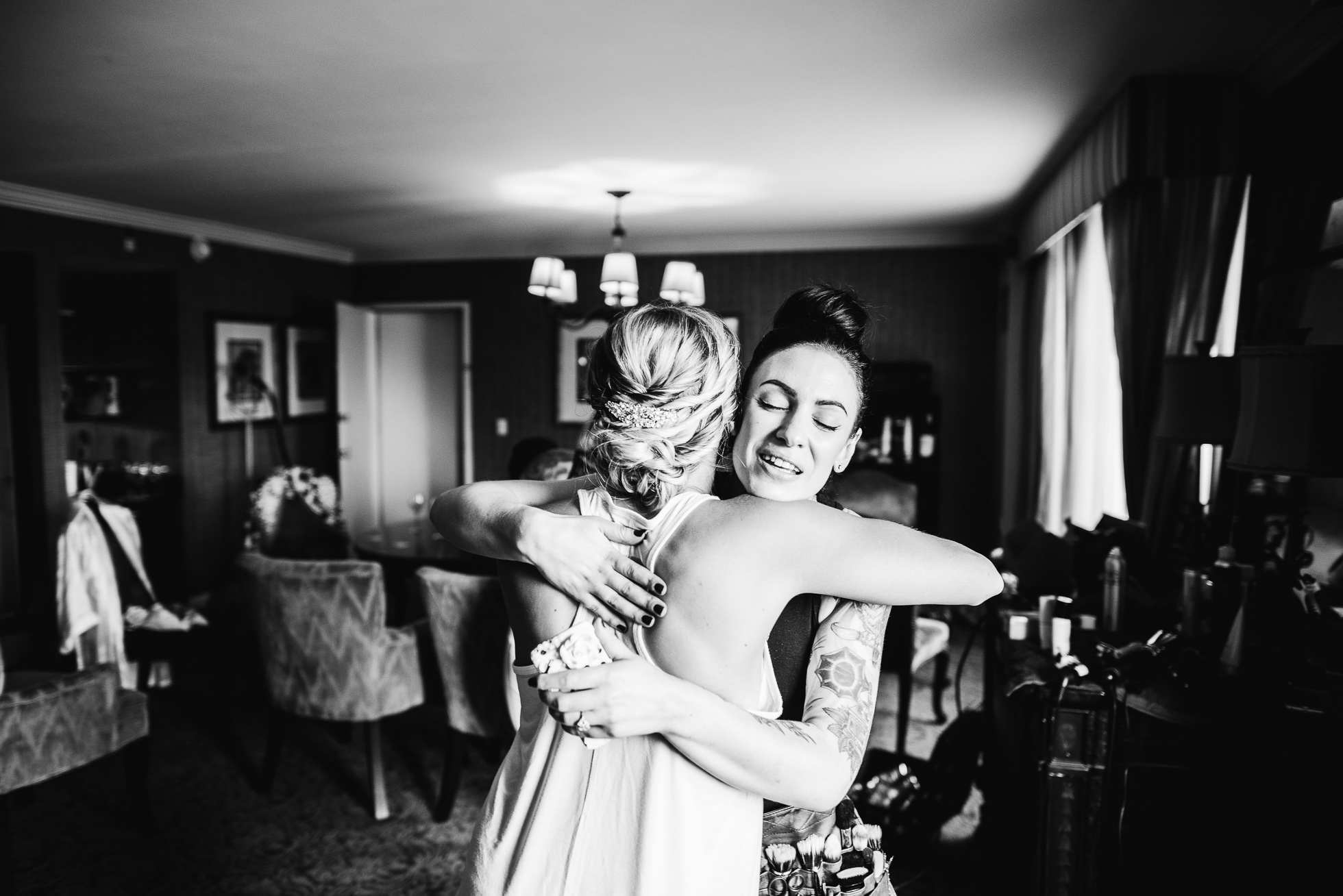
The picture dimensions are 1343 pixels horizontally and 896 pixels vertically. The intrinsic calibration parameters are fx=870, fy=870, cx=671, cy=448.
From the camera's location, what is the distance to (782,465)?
103 centimetres

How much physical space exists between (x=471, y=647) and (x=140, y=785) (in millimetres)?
1234

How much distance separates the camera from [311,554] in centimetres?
460

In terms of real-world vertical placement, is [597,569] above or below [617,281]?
below

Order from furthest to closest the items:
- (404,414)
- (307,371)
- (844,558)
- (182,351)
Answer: (404,414), (307,371), (182,351), (844,558)

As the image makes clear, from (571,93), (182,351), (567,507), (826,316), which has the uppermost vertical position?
(571,93)

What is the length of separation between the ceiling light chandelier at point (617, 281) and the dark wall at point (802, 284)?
4.26 ft

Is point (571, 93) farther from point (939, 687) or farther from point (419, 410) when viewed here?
point (419, 410)

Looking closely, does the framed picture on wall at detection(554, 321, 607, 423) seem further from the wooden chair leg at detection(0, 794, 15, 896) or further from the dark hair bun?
the dark hair bun

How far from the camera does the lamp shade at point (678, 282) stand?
4.69 meters

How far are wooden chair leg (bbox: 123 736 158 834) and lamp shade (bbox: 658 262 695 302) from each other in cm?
307

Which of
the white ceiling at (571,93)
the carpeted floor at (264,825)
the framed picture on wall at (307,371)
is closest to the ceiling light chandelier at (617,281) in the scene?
the white ceiling at (571,93)

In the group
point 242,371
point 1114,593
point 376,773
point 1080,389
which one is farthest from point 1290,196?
point 242,371

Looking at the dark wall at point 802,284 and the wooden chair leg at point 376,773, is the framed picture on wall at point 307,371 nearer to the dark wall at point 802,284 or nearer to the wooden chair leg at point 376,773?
the dark wall at point 802,284

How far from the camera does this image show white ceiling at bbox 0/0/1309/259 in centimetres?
247
